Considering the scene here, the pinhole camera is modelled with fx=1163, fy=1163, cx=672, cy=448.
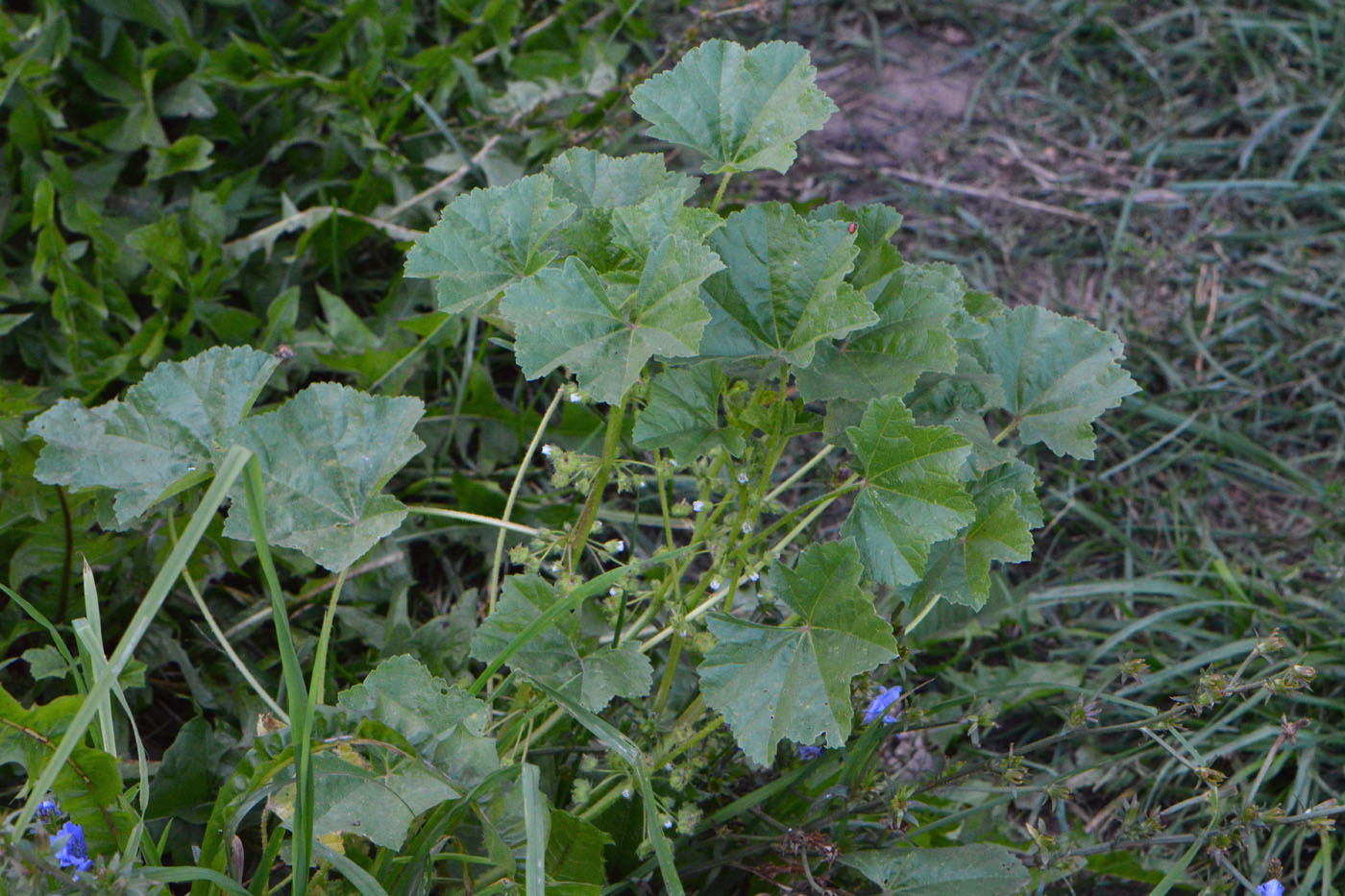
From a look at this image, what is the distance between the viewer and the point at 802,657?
1424 mm

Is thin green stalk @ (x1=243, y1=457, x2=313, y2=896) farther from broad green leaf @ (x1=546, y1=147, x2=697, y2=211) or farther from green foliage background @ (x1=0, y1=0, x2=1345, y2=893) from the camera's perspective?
broad green leaf @ (x1=546, y1=147, x2=697, y2=211)

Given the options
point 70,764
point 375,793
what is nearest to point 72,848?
point 70,764

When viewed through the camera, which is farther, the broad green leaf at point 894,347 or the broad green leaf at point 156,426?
the broad green leaf at point 156,426

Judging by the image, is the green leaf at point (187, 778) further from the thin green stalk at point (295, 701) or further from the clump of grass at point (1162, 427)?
the clump of grass at point (1162, 427)

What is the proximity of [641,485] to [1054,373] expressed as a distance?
0.64m

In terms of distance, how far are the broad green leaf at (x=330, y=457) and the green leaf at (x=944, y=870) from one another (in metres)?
0.82

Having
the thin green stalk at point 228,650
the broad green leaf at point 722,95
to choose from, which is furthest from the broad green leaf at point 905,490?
the thin green stalk at point 228,650

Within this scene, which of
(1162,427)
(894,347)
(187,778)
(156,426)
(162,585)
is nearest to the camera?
(162,585)

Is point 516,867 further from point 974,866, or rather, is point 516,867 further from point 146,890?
point 974,866

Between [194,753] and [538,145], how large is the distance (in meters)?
1.58

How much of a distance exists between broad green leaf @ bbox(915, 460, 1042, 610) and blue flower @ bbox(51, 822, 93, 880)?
106 centimetres

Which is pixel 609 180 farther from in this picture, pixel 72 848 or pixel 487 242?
pixel 72 848

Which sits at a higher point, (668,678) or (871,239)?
(871,239)

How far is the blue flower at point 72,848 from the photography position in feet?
4.24
